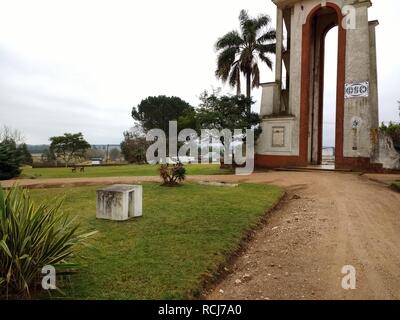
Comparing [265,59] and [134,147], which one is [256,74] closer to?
[265,59]

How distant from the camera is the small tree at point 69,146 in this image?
4125 cm

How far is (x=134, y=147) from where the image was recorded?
142 ft

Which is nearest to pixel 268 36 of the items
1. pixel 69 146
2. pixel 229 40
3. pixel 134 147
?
pixel 229 40

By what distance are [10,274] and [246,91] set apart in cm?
2166

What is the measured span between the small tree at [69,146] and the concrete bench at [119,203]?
3603 cm

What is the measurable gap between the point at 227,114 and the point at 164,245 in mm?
14366

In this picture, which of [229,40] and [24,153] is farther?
[24,153]

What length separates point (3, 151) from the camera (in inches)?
812

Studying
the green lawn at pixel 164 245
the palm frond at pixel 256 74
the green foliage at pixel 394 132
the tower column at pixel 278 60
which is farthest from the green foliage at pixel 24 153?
the green foliage at pixel 394 132

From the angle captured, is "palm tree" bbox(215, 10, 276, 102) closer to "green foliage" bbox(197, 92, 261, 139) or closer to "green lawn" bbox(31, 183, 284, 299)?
"green foliage" bbox(197, 92, 261, 139)

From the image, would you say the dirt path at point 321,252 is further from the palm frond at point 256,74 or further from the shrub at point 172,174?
the palm frond at point 256,74

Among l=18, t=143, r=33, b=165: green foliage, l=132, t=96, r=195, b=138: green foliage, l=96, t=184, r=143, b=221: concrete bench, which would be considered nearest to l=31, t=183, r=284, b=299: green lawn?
l=96, t=184, r=143, b=221: concrete bench

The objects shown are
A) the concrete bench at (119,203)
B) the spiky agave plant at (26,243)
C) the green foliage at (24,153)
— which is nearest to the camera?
the spiky agave plant at (26,243)
